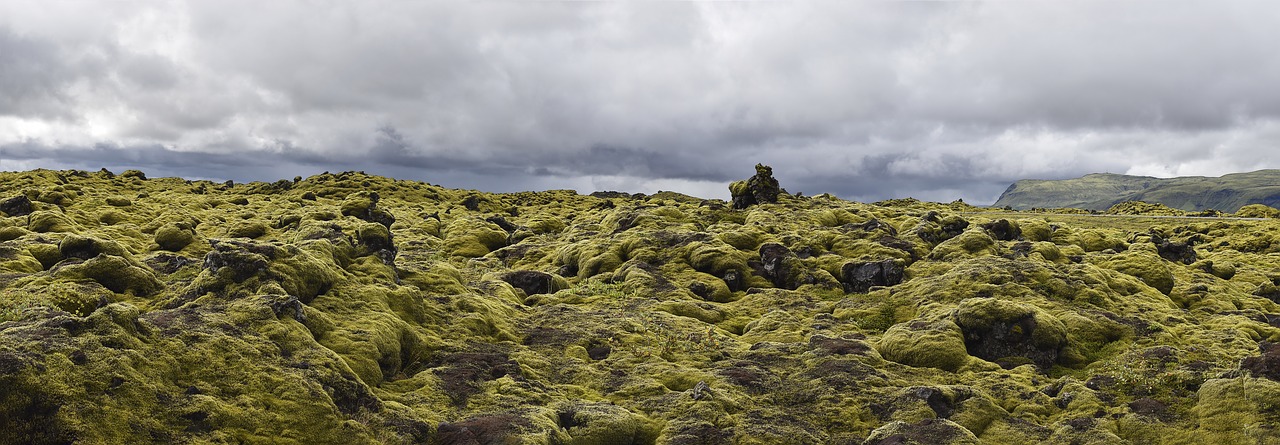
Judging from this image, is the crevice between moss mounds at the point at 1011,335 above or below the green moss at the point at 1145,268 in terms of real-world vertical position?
below

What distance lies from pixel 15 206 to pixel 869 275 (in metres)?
66.0

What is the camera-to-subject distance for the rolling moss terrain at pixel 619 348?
14.1m

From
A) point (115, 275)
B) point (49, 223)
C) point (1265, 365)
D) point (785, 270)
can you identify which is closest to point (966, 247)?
point (785, 270)

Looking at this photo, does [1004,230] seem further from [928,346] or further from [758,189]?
[928,346]

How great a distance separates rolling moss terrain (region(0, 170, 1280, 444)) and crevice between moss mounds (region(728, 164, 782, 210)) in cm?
3022

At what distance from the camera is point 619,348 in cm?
2439

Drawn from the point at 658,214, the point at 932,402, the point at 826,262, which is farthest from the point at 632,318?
the point at 658,214

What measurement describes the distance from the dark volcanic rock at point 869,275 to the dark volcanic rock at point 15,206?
62806 mm

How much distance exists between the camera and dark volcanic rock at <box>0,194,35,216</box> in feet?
168

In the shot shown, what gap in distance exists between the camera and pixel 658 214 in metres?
59.1

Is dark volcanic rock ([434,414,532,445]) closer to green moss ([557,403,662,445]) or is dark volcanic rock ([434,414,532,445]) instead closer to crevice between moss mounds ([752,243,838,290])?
green moss ([557,403,662,445])

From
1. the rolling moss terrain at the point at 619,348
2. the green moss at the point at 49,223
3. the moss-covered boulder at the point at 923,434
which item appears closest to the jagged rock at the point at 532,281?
the rolling moss terrain at the point at 619,348

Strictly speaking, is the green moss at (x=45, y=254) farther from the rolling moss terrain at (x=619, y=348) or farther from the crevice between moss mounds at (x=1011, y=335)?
the crevice between moss mounds at (x=1011, y=335)

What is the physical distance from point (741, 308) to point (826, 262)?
35.3 feet
